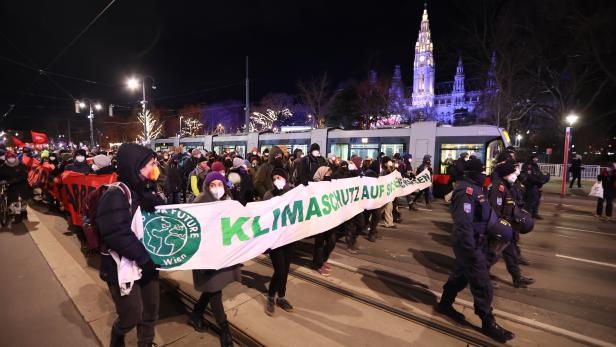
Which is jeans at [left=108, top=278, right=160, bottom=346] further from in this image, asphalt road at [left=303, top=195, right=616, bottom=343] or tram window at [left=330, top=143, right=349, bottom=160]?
tram window at [left=330, top=143, right=349, bottom=160]

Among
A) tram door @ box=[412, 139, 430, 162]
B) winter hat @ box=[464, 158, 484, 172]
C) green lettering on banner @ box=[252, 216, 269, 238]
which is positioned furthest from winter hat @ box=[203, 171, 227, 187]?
tram door @ box=[412, 139, 430, 162]

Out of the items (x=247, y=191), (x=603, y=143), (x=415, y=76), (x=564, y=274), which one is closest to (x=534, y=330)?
(x=564, y=274)

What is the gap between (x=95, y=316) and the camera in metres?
3.75

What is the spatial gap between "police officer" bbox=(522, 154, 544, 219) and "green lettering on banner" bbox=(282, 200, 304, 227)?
718cm

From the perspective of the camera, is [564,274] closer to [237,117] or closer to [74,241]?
[74,241]

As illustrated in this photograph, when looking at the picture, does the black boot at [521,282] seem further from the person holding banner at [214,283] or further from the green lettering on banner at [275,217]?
the person holding banner at [214,283]

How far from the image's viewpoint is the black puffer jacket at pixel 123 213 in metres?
2.40

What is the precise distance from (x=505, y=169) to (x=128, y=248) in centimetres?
496

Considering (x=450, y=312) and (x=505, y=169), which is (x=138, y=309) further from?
(x=505, y=169)

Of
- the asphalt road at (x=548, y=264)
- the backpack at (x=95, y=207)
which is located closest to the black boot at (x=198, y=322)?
the backpack at (x=95, y=207)

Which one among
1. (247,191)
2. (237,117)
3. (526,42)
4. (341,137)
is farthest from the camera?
(237,117)

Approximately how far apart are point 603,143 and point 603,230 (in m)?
46.0

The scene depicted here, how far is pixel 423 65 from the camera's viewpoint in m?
123

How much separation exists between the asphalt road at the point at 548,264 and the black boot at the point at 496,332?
0.77 m
